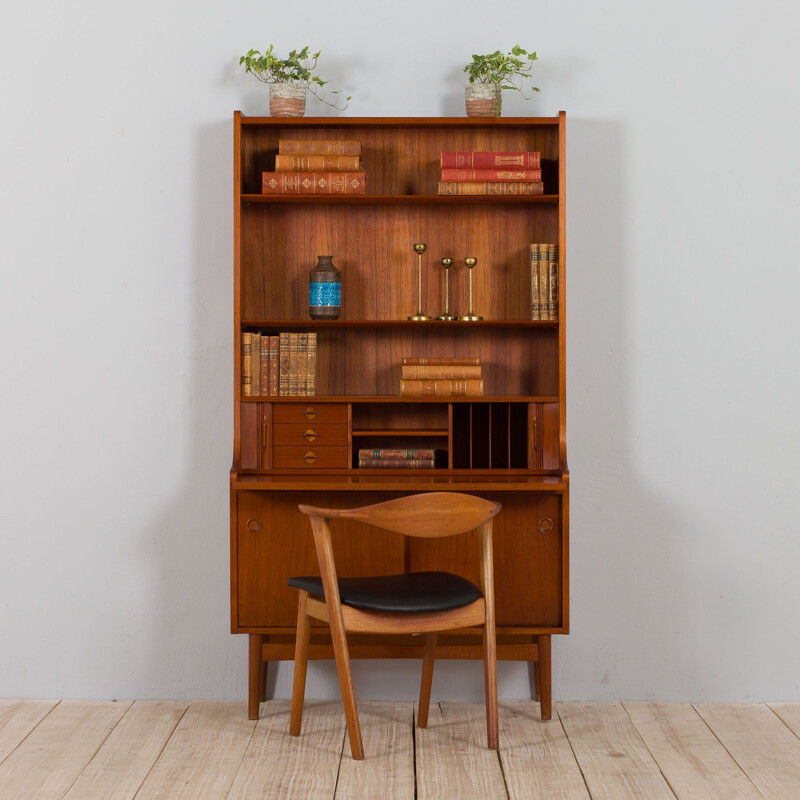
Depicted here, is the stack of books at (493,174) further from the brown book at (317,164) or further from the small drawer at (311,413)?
the small drawer at (311,413)

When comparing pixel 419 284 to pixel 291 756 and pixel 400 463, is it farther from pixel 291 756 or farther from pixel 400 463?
pixel 291 756

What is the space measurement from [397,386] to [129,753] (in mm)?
1503

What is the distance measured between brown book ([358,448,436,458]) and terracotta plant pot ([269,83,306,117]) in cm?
119

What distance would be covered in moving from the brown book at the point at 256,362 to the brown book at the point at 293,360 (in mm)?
107

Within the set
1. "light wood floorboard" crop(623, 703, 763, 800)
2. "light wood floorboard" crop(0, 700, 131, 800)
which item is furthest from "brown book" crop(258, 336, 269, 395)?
"light wood floorboard" crop(623, 703, 763, 800)

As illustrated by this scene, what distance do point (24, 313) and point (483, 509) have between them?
1.87m

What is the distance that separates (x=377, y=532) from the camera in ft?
10.5

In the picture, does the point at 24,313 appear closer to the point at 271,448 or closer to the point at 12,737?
the point at 271,448

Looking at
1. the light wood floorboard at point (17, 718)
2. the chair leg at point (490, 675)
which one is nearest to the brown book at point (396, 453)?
the chair leg at point (490, 675)

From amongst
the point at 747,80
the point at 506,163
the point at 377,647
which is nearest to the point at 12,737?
the point at 377,647

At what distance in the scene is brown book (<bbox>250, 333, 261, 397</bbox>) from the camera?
131 inches

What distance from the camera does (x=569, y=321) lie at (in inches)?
139

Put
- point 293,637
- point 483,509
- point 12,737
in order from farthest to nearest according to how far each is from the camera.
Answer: point 293,637
point 12,737
point 483,509

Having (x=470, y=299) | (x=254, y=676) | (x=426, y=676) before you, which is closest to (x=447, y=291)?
(x=470, y=299)
